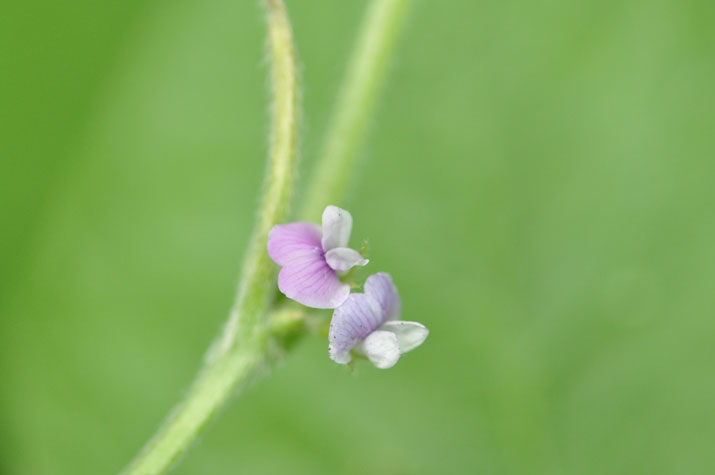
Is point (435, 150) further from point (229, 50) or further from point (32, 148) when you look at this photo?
point (32, 148)

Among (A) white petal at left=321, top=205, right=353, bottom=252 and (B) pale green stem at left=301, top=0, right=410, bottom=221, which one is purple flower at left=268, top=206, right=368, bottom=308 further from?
(B) pale green stem at left=301, top=0, right=410, bottom=221

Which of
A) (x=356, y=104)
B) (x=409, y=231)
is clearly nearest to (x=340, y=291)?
(x=356, y=104)

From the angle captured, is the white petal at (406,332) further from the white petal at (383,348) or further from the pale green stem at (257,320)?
the pale green stem at (257,320)

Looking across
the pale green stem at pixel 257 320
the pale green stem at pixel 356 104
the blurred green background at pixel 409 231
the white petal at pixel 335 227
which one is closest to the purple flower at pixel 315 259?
the white petal at pixel 335 227

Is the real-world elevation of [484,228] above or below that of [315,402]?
above

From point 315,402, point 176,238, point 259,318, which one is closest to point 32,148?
point 176,238

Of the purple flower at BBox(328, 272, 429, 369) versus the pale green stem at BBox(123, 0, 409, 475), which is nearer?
the purple flower at BBox(328, 272, 429, 369)

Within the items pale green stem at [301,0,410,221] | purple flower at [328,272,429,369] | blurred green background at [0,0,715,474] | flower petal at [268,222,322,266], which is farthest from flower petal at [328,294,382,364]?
blurred green background at [0,0,715,474]
